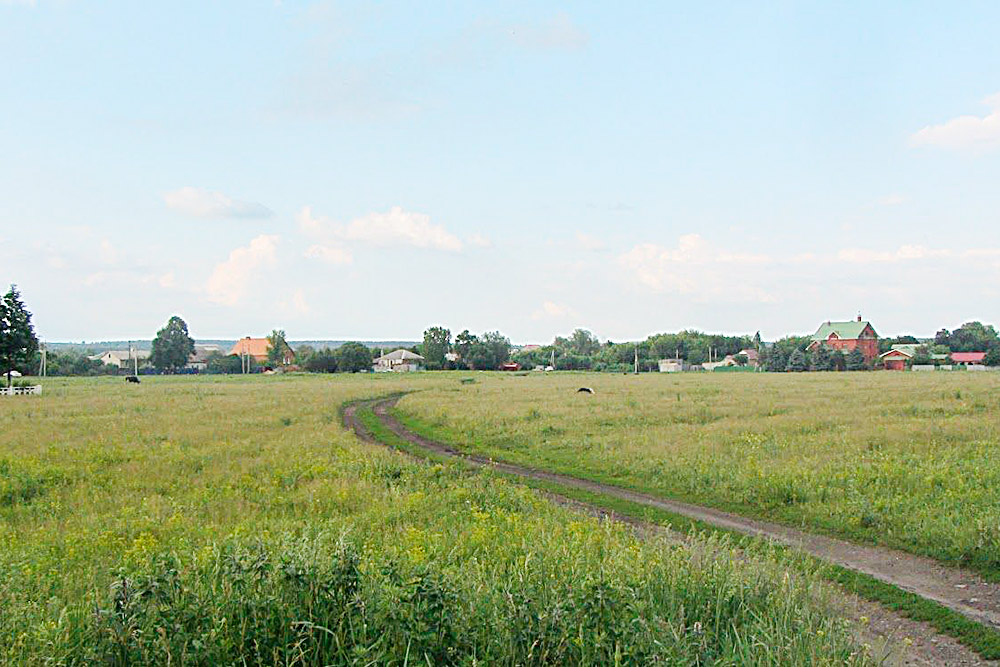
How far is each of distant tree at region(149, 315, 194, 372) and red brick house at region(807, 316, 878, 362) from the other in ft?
352

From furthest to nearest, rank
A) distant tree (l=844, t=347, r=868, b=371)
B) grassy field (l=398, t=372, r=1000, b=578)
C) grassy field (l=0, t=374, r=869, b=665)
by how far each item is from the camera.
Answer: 1. distant tree (l=844, t=347, r=868, b=371)
2. grassy field (l=398, t=372, r=1000, b=578)
3. grassy field (l=0, t=374, r=869, b=665)

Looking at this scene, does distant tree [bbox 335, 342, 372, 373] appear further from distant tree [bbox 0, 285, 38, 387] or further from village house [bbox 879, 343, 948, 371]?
village house [bbox 879, 343, 948, 371]

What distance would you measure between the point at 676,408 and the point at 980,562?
21286 mm

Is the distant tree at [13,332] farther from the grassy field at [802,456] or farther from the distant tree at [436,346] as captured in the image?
the distant tree at [436,346]

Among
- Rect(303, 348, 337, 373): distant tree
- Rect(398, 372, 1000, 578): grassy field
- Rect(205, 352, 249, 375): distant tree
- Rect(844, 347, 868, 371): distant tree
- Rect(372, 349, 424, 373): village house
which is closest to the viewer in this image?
Rect(398, 372, 1000, 578): grassy field

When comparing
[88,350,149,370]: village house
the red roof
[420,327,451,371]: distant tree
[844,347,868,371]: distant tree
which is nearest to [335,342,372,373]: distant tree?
[420,327,451,371]: distant tree

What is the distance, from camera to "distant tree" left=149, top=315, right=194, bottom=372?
12812 centimetres

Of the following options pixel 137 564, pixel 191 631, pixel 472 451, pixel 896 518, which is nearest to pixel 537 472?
pixel 472 451

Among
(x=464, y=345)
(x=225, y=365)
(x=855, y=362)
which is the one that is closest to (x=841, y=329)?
(x=855, y=362)

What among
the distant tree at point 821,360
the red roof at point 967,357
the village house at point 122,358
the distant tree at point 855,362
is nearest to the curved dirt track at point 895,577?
the distant tree at point 821,360

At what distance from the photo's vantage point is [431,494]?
14.2m

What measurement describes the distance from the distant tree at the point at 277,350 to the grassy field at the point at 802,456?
10808 centimetres

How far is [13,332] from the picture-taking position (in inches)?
2231

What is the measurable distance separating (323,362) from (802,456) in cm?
10538
